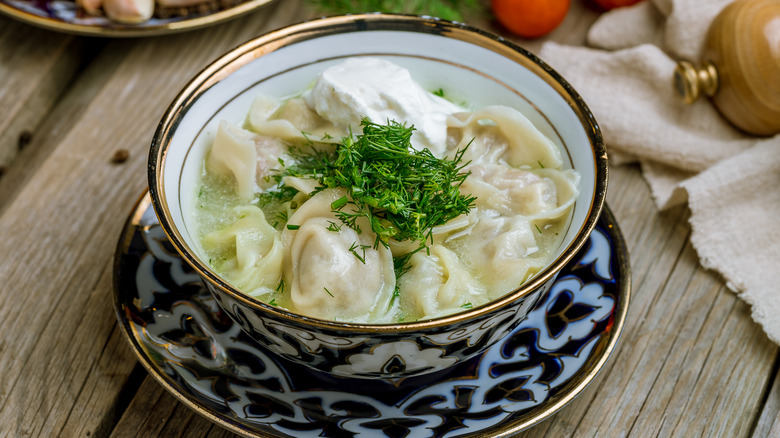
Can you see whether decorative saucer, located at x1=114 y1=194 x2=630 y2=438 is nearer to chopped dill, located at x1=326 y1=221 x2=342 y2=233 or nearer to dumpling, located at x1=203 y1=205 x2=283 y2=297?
dumpling, located at x1=203 y1=205 x2=283 y2=297

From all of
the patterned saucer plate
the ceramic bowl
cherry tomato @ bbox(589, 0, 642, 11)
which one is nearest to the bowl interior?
the ceramic bowl

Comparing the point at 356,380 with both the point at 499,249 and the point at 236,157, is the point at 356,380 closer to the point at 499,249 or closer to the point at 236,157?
the point at 499,249

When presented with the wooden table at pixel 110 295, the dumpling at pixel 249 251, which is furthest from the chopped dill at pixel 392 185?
the wooden table at pixel 110 295

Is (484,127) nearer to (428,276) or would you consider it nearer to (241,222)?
(428,276)

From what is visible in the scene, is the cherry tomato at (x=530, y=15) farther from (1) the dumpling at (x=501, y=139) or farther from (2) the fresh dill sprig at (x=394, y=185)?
(2) the fresh dill sprig at (x=394, y=185)

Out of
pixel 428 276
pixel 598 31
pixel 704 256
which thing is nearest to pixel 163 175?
pixel 428 276
